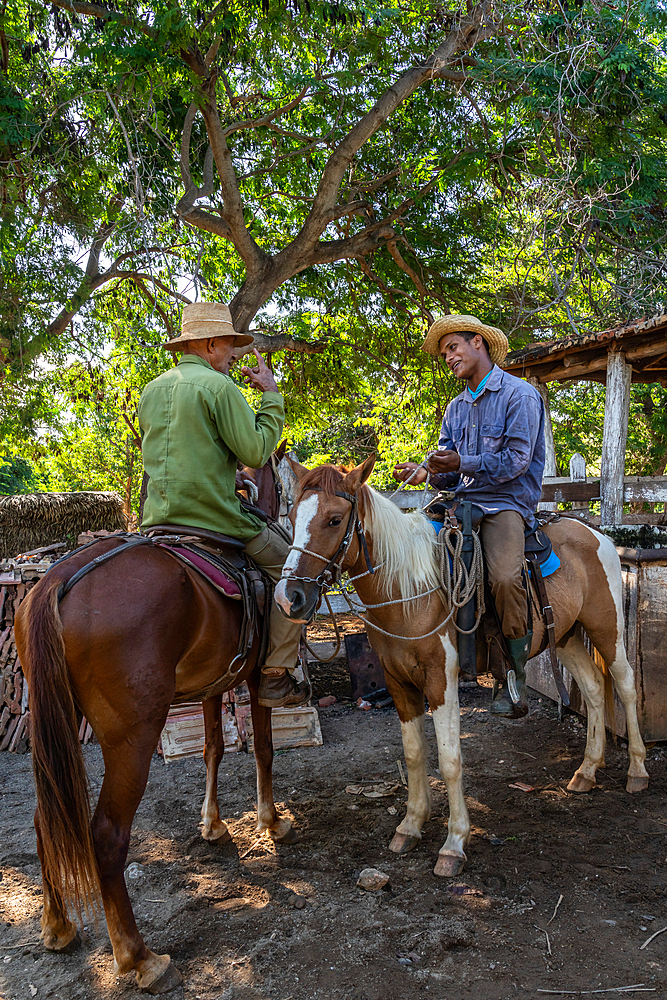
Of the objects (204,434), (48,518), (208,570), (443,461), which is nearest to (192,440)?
(204,434)

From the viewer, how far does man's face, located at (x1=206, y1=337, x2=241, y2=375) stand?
3545 mm

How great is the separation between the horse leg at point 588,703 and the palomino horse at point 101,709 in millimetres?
2994

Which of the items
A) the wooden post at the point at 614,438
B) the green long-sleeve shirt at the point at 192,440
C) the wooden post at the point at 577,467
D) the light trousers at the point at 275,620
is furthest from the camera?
the wooden post at the point at 577,467

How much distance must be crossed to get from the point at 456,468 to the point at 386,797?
241cm

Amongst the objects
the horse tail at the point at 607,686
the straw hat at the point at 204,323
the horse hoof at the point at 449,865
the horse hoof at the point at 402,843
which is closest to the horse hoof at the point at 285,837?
the horse hoof at the point at 402,843

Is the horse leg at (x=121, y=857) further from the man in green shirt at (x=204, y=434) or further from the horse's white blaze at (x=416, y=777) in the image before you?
the horse's white blaze at (x=416, y=777)

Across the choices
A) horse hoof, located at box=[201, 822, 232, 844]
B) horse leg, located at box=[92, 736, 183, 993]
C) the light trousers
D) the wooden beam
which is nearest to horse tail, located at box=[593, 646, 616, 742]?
the light trousers

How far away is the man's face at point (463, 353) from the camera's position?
3912 millimetres

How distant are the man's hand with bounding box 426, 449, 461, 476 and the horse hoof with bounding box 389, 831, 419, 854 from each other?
213 centimetres

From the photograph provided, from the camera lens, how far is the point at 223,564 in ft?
10.7

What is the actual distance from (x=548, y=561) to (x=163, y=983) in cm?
298

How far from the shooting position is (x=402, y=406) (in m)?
13.4

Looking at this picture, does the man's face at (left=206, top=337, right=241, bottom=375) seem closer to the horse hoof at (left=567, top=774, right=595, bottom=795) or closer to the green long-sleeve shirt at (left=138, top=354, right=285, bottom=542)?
the green long-sleeve shirt at (left=138, top=354, right=285, bottom=542)

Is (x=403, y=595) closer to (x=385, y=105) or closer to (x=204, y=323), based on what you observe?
(x=204, y=323)
